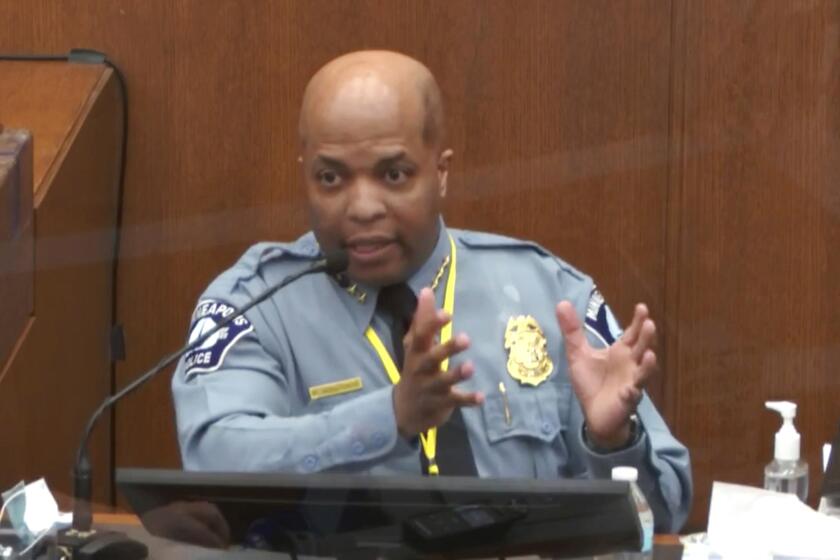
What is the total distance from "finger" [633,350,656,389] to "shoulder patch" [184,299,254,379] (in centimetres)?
56

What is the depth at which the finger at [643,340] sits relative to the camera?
2078 millimetres

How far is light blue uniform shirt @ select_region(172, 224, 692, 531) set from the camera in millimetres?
2273

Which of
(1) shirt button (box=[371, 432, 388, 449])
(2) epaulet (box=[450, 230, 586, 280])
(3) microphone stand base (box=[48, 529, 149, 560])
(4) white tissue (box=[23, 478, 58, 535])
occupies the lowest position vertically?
(3) microphone stand base (box=[48, 529, 149, 560])

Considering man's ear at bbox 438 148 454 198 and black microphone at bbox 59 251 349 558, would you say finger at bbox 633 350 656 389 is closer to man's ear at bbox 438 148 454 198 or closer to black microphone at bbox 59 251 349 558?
black microphone at bbox 59 251 349 558

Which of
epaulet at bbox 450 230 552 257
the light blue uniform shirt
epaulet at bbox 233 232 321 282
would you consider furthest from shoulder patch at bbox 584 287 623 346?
epaulet at bbox 233 232 321 282

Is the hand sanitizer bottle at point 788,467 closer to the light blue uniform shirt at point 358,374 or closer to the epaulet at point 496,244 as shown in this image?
the light blue uniform shirt at point 358,374

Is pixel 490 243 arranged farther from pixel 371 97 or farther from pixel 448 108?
pixel 448 108

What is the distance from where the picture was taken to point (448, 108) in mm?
3271

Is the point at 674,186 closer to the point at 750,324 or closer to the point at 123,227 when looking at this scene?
the point at 750,324

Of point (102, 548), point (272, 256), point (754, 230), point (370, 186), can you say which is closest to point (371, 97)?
point (370, 186)

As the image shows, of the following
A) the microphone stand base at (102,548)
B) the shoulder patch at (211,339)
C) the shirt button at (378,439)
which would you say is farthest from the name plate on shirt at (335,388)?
the microphone stand base at (102,548)

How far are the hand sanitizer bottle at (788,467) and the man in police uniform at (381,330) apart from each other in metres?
0.12

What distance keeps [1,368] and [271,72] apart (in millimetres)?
840

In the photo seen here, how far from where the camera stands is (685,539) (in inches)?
86.4
